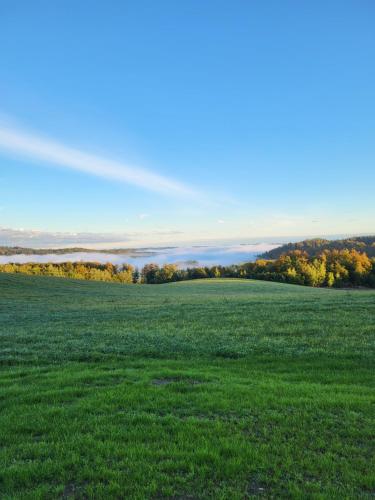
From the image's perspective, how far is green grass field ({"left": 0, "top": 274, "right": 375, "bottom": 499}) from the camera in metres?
4.87

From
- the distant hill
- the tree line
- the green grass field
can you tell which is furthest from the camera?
the distant hill

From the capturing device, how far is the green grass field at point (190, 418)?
487cm

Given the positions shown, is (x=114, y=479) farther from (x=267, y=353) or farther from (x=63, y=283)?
(x=63, y=283)

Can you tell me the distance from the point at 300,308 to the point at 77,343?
15.5 meters

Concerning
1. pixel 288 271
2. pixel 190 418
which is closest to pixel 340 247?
pixel 288 271

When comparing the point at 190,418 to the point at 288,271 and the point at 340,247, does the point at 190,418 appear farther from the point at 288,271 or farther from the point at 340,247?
the point at 340,247

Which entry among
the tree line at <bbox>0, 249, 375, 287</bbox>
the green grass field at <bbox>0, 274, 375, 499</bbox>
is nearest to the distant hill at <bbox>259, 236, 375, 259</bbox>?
the tree line at <bbox>0, 249, 375, 287</bbox>

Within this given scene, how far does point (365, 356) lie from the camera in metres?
12.3

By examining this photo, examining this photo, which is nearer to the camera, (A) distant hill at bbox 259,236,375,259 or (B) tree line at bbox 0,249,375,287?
(B) tree line at bbox 0,249,375,287

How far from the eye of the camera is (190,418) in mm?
6836

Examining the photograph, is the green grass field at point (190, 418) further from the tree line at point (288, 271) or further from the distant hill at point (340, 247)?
the distant hill at point (340, 247)

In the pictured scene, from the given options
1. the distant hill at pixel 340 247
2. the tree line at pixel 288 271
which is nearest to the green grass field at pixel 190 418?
the tree line at pixel 288 271

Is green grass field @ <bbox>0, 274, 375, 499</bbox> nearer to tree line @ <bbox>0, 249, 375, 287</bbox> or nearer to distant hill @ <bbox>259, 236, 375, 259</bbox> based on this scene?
tree line @ <bbox>0, 249, 375, 287</bbox>

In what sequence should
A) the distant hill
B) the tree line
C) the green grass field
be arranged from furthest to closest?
the distant hill → the tree line → the green grass field
